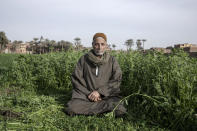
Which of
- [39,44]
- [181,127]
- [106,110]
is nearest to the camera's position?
[181,127]

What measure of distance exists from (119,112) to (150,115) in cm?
53

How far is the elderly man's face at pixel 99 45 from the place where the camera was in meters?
3.90

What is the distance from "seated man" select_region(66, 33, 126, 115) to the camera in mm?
3746

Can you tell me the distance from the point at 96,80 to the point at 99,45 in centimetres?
71

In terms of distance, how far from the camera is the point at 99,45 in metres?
3.90

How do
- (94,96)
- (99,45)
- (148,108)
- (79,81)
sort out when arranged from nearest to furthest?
(148,108)
(94,96)
(99,45)
(79,81)

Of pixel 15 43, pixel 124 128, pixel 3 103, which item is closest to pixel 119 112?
pixel 124 128

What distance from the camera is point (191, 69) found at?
2902 mm

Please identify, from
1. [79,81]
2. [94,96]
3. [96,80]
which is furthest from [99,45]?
[94,96]

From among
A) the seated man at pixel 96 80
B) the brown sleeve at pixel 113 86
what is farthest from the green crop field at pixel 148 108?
the brown sleeve at pixel 113 86

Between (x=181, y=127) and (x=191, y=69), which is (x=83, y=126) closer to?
(x=181, y=127)

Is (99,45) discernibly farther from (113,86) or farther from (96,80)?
(113,86)

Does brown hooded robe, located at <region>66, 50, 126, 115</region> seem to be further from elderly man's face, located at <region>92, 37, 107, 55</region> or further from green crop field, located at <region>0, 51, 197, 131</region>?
green crop field, located at <region>0, 51, 197, 131</region>

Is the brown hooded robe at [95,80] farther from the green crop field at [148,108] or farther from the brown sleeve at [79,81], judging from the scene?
the green crop field at [148,108]
